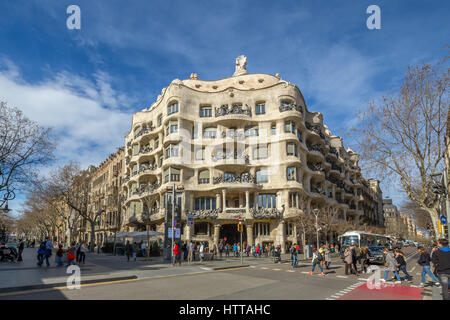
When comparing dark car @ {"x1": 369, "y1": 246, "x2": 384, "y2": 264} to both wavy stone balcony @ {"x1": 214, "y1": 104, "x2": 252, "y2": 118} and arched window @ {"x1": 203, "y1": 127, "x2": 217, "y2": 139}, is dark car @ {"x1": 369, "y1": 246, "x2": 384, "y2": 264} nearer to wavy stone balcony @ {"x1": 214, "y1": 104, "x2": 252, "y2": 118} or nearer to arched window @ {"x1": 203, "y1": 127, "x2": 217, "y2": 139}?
wavy stone balcony @ {"x1": 214, "y1": 104, "x2": 252, "y2": 118}

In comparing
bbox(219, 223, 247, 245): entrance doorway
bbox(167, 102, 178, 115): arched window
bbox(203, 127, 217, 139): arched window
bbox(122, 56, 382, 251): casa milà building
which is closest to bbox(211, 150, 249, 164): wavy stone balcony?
bbox(122, 56, 382, 251): casa milà building

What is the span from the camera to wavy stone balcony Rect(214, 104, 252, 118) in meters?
41.8

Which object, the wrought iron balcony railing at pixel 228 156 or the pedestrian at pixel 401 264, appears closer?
the pedestrian at pixel 401 264

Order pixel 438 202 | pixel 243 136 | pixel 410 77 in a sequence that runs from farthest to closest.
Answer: pixel 243 136, pixel 438 202, pixel 410 77

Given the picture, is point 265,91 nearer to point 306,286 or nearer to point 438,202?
point 438,202

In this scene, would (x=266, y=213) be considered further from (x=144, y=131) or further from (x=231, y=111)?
(x=144, y=131)

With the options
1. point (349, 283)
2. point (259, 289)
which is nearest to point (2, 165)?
point (259, 289)

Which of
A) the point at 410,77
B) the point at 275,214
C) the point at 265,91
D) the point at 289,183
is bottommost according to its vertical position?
the point at 275,214

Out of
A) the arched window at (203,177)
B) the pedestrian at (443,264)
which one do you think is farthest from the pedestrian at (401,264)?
the arched window at (203,177)

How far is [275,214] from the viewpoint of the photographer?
38.3 meters

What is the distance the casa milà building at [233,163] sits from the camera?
129 feet

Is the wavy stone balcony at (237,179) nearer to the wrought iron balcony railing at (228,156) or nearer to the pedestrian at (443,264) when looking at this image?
the wrought iron balcony railing at (228,156)

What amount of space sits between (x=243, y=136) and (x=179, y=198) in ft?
37.8

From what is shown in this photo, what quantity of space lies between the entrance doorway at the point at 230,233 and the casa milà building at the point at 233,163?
128mm
